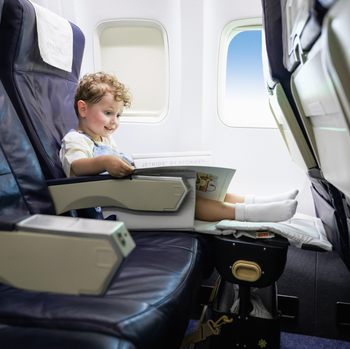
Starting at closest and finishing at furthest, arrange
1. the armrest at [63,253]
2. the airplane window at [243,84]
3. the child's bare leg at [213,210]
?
the armrest at [63,253] < the child's bare leg at [213,210] < the airplane window at [243,84]

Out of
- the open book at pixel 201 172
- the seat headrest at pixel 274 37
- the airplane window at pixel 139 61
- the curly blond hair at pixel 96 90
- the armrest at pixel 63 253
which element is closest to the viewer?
the armrest at pixel 63 253

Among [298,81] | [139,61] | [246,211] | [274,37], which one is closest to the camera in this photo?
[298,81]

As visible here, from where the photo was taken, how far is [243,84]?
116 inches

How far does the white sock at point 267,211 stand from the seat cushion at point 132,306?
55cm

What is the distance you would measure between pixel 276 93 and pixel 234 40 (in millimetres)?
1932

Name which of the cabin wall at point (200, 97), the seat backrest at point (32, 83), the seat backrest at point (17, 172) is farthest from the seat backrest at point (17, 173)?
the cabin wall at point (200, 97)

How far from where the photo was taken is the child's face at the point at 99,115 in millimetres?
1683

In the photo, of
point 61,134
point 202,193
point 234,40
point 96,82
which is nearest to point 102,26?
point 234,40

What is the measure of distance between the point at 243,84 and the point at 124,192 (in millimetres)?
2075

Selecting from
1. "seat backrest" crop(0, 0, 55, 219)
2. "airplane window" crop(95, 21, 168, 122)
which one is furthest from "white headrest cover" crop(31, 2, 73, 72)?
"airplane window" crop(95, 21, 168, 122)

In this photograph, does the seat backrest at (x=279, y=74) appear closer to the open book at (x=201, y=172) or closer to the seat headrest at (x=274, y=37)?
the seat headrest at (x=274, y=37)

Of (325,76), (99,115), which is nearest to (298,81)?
(325,76)

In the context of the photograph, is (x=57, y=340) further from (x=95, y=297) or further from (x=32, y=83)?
(x=32, y=83)

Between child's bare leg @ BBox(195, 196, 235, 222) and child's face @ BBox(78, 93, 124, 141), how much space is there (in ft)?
2.09
